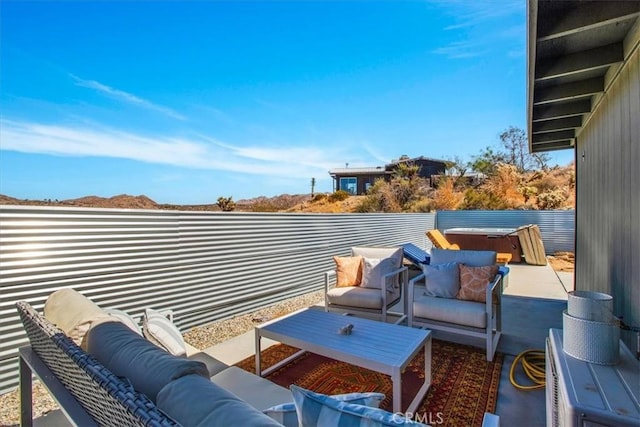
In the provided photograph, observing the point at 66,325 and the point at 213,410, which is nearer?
the point at 213,410

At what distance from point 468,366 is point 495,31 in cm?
612

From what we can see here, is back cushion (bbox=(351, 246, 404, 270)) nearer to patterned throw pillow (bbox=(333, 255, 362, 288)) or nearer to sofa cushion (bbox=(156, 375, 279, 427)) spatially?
patterned throw pillow (bbox=(333, 255, 362, 288))

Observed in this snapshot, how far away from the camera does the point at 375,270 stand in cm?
394

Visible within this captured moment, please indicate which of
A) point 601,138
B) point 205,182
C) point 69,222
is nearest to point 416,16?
point 601,138

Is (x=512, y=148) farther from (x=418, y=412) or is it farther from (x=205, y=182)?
(x=418, y=412)

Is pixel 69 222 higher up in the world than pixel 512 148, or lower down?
lower down

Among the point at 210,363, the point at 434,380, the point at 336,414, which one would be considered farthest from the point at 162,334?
the point at 434,380

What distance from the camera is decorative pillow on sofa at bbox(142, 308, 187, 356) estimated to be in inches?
71.4

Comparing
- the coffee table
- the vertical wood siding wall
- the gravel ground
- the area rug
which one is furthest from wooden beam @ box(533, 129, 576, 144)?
the gravel ground

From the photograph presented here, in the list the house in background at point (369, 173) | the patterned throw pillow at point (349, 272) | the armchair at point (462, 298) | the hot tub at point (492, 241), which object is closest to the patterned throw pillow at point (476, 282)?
the armchair at point (462, 298)

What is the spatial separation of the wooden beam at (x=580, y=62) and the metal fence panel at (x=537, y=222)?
28.3 ft

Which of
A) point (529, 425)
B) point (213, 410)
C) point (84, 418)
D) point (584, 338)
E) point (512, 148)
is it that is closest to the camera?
point (213, 410)

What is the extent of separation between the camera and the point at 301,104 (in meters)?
12.0

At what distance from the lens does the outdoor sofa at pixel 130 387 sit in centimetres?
78
